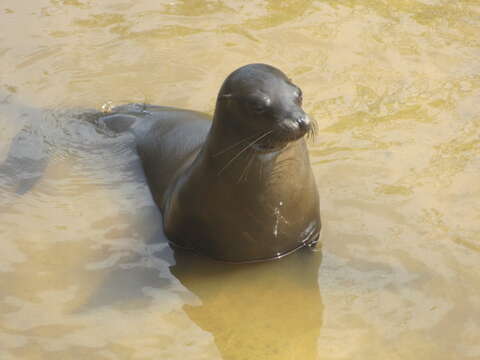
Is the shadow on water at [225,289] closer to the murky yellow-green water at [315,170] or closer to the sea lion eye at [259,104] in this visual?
the murky yellow-green water at [315,170]

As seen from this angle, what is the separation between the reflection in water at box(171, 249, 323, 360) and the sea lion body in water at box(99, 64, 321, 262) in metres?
0.10

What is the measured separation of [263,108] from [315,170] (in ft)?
4.70

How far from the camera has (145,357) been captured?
4.07m

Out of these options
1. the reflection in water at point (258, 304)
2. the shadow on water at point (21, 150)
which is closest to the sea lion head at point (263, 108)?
the reflection in water at point (258, 304)

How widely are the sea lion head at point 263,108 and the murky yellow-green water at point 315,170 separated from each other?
883mm

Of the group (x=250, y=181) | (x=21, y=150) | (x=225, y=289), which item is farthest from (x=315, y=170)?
(x=21, y=150)

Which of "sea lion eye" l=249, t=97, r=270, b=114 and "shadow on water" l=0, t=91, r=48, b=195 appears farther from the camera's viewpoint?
"shadow on water" l=0, t=91, r=48, b=195

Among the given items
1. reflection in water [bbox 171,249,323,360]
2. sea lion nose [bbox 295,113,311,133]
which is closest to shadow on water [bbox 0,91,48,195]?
reflection in water [bbox 171,249,323,360]

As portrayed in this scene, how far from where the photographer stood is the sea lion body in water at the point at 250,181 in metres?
4.27

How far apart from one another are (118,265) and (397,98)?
2890 mm

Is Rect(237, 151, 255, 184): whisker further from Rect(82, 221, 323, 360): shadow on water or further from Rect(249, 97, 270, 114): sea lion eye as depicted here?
Rect(82, 221, 323, 360): shadow on water

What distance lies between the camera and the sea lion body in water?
4266mm

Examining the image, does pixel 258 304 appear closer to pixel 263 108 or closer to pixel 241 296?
pixel 241 296

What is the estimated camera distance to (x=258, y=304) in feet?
14.6
